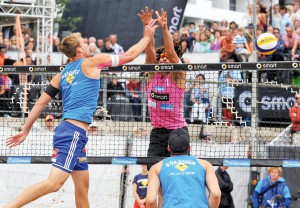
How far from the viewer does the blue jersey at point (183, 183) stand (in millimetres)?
8703

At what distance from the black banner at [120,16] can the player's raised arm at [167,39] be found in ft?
31.1

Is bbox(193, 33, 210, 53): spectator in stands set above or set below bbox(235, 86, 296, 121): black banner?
above

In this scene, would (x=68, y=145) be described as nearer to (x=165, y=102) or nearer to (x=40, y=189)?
(x=40, y=189)

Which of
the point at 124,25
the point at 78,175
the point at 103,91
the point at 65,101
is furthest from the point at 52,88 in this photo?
the point at 124,25

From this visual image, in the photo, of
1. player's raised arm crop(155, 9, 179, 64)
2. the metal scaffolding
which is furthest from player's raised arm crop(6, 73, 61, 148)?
the metal scaffolding

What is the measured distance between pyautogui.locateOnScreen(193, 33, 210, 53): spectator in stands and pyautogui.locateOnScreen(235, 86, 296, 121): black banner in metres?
4.83

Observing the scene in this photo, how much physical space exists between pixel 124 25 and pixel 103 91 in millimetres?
6935

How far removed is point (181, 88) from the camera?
11547 mm

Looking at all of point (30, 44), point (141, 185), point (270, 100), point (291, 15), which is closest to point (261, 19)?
point (291, 15)

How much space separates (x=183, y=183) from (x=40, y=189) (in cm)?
187

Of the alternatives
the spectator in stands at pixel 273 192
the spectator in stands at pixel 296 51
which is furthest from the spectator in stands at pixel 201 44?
the spectator in stands at pixel 273 192

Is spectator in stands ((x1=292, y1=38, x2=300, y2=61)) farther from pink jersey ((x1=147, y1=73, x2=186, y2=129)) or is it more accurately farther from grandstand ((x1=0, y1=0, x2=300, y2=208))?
pink jersey ((x1=147, y1=73, x2=186, y2=129))

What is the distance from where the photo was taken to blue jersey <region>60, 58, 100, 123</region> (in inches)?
391

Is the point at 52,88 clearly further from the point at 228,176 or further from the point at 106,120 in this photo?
the point at 228,176
